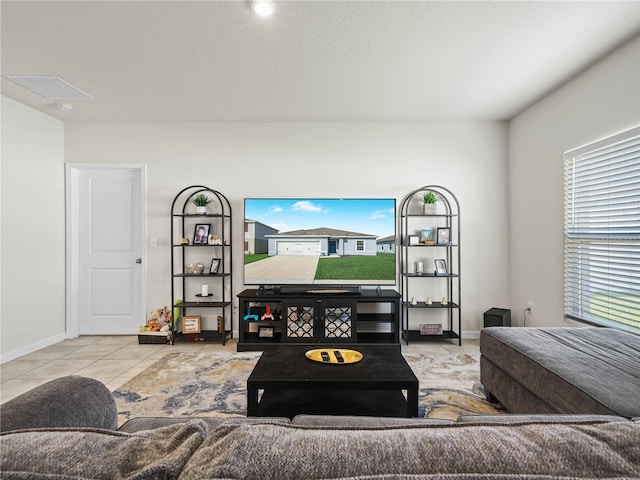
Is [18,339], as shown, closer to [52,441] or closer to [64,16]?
[64,16]

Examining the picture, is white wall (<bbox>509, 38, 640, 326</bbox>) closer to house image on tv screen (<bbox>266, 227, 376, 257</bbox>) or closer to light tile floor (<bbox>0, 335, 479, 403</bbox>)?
light tile floor (<bbox>0, 335, 479, 403</bbox>)

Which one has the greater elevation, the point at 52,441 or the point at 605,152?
the point at 605,152

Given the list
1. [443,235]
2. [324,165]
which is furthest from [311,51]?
[443,235]

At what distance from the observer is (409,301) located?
3934mm

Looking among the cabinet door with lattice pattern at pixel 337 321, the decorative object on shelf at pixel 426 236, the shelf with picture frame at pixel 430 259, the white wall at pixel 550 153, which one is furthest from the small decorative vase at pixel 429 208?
the cabinet door with lattice pattern at pixel 337 321

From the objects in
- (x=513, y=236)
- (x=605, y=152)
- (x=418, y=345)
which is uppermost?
(x=605, y=152)

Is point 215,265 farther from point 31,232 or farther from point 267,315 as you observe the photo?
point 31,232

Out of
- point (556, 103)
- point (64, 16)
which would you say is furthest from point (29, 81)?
point (556, 103)

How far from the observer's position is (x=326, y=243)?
3.82 m

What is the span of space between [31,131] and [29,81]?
871mm

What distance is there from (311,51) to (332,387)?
7.52 ft

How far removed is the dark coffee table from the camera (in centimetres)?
176

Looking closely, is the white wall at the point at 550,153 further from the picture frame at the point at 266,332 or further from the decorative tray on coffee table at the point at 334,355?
the picture frame at the point at 266,332

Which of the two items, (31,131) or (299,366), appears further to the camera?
(31,131)
